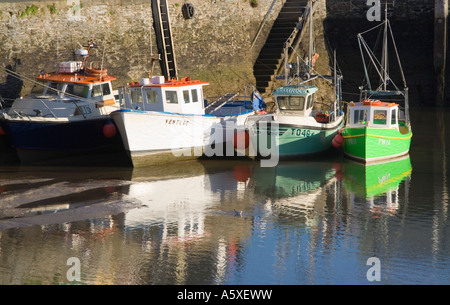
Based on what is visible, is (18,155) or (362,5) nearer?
(18,155)

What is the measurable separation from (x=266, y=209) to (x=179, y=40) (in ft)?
36.3

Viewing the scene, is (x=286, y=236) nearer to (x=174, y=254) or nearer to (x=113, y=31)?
(x=174, y=254)

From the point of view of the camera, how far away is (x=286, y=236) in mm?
12492

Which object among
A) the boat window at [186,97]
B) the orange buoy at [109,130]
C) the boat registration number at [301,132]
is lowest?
the boat registration number at [301,132]

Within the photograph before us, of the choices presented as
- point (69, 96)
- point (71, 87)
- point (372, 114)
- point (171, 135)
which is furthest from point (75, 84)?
point (372, 114)

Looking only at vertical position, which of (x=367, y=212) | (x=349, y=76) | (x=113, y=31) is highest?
(x=113, y=31)

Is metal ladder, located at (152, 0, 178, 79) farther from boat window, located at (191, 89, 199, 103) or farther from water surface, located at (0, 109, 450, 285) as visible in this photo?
water surface, located at (0, 109, 450, 285)

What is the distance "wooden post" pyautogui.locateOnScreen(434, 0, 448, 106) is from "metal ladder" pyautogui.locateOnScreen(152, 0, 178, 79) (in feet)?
31.3

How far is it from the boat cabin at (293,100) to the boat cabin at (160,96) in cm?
218

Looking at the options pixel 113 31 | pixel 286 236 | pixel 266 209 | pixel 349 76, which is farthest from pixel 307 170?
pixel 349 76

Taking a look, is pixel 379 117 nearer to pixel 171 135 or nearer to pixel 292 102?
pixel 292 102

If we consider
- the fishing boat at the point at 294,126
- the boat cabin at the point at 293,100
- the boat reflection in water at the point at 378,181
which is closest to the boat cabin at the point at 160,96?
the fishing boat at the point at 294,126

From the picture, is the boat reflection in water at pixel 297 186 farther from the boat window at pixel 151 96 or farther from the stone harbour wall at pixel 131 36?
the stone harbour wall at pixel 131 36

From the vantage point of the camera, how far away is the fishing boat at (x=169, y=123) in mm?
17578
